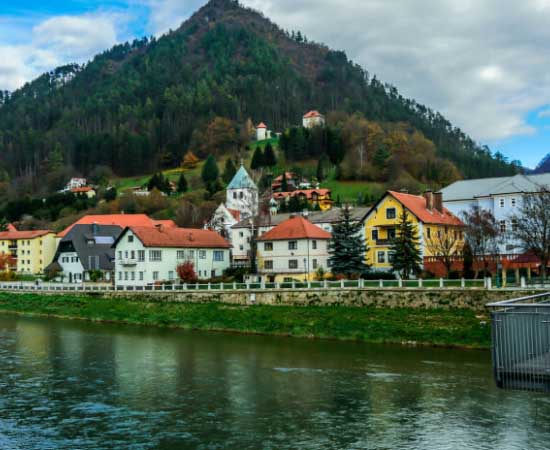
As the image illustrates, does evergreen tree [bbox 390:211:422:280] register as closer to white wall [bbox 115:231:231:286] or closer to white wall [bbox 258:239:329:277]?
white wall [bbox 258:239:329:277]

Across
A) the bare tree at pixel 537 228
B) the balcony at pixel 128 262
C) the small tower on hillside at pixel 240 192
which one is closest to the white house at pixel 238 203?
the small tower on hillside at pixel 240 192

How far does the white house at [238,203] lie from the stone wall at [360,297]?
4189cm

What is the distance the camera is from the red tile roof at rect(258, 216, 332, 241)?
197ft

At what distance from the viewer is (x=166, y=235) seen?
6281cm

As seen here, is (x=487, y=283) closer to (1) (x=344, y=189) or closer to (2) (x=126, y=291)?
(2) (x=126, y=291)

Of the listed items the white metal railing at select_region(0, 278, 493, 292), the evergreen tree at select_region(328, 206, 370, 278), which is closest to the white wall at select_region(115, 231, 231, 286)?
the white metal railing at select_region(0, 278, 493, 292)

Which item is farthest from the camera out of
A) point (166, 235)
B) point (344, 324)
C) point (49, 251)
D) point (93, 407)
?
point (49, 251)

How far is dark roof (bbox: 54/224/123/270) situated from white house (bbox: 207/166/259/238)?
1600 cm

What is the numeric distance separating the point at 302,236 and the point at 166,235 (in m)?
13.9

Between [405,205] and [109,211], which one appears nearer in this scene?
[405,205]

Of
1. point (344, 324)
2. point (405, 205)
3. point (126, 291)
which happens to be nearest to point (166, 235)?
point (126, 291)

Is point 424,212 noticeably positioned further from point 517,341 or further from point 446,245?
point 517,341

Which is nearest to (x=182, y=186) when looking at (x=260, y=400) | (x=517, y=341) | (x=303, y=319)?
(x=303, y=319)

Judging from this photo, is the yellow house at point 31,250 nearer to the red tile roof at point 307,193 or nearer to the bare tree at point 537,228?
the red tile roof at point 307,193
